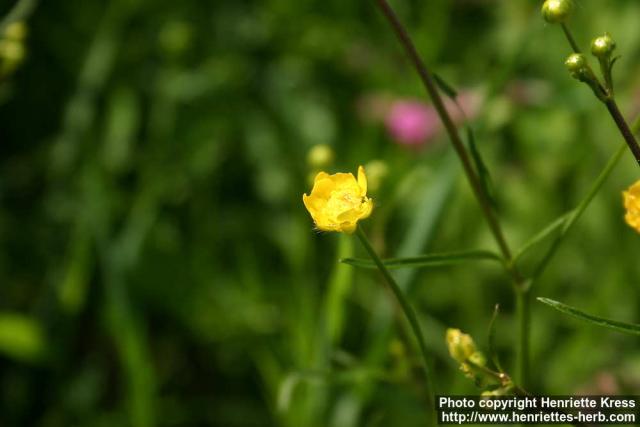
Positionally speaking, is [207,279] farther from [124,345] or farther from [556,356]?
[556,356]

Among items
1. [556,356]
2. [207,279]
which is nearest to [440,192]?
[556,356]

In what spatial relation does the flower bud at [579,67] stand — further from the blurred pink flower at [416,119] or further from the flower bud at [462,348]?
the blurred pink flower at [416,119]

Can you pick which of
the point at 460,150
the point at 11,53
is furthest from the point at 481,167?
the point at 11,53

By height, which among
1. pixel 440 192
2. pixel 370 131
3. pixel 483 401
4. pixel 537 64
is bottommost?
pixel 483 401

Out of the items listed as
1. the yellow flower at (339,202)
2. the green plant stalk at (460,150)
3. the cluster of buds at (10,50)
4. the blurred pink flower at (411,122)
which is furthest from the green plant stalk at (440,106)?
the blurred pink flower at (411,122)

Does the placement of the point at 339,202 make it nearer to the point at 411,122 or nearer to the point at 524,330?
the point at 524,330
